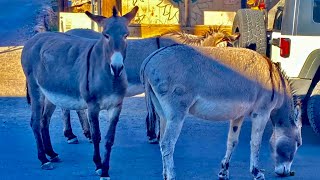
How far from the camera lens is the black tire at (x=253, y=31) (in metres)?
9.42

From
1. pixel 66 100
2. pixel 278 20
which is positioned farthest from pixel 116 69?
pixel 278 20

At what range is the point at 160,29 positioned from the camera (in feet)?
52.8

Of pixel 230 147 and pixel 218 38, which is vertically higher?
pixel 218 38

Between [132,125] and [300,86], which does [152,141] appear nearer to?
[132,125]

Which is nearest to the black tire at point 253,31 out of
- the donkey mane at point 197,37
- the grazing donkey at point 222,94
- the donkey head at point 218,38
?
the donkey mane at point 197,37

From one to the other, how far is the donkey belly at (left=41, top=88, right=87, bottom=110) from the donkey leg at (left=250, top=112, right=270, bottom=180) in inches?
72.7

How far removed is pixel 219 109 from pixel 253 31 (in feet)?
10.0

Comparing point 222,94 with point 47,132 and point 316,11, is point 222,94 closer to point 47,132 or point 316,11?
point 47,132

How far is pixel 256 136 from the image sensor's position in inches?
272

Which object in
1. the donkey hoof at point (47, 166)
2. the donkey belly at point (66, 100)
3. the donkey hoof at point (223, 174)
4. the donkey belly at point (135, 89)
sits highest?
the donkey belly at point (66, 100)

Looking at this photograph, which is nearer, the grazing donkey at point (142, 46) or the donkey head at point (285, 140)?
the donkey head at point (285, 140)

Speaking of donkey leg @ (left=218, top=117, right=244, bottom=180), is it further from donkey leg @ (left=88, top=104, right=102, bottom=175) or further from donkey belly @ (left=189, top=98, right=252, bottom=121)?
donkey leg @ (left=88, top=104, right=102, bottom=175)

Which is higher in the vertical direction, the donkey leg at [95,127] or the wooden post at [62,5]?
the wooden post at [62,5]

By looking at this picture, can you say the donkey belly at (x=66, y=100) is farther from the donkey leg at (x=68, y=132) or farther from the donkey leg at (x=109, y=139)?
the donkey leg at (x=68, y=132)
